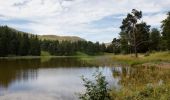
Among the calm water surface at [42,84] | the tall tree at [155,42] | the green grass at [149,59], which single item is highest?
the tall tree at [155,42]

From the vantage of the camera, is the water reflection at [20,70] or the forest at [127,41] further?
the forest at [127,41]

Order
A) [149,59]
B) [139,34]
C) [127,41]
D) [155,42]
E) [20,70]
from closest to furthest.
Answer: [20,70] < [149,59] < [139,34] < [127,41] < [155,42]

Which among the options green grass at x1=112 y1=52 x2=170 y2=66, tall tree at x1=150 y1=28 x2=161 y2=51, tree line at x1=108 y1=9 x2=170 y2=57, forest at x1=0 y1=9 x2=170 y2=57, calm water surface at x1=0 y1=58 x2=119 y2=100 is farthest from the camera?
tall tree at x1=150 y1=28 x2=161 y2=51

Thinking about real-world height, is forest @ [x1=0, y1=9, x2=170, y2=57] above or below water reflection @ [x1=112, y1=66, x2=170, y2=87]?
above

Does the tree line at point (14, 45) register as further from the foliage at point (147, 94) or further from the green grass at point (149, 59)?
the foliage at point (147, 94)

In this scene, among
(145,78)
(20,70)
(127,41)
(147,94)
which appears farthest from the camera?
(127,41)

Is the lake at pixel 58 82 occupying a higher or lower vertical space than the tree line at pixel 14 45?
lower

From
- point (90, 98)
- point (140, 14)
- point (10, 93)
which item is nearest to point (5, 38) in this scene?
point (140, 14)

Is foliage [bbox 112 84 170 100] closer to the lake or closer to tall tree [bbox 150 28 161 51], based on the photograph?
the lake

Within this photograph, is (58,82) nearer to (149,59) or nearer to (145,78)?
(145,78)

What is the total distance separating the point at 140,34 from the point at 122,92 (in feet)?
247

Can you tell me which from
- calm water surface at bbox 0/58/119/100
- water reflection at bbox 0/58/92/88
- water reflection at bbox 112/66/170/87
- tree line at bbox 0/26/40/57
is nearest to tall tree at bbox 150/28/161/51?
water reflection at bbox 0/58/92/88

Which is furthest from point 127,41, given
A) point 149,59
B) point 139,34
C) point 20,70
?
point 20,70

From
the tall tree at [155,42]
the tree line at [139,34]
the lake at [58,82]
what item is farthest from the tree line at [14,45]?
the lake at [58,82]
